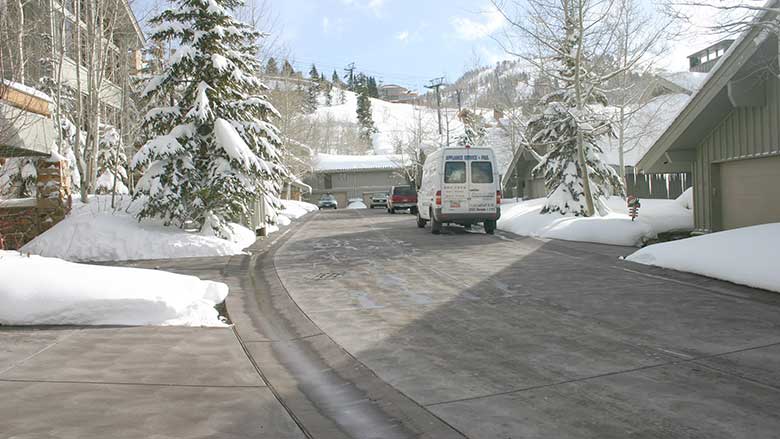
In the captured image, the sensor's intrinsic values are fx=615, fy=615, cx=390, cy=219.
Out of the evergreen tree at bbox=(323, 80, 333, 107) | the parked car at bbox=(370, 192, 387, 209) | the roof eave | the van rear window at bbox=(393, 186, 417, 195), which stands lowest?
the parked car at bbox=(370, 192, 387, 209)

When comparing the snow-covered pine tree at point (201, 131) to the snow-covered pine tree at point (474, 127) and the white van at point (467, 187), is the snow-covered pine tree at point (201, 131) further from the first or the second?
the snow-covered pine tree at point (474, 127)

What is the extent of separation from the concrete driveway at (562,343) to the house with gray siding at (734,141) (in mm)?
5017

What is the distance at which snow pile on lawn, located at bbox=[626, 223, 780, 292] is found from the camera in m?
9.36

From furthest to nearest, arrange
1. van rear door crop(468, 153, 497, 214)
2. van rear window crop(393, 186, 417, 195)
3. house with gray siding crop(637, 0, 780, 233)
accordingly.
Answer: van rear window crop(393, 186, 417, 195) < van rear door crop(468, 153, 497, 214) < house with gray siding crop(637, 0, 780, 233)

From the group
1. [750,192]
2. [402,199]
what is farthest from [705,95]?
[402,199]

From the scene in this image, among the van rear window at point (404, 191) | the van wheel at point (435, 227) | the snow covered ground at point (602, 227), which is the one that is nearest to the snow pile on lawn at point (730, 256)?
the snow covered ground at point (602, 227)

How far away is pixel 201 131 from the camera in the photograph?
55.5 ft

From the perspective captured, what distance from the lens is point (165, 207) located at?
1591 cm

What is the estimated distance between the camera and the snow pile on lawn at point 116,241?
14.4 m

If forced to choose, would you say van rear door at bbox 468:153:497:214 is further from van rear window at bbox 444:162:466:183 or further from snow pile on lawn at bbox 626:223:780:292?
snow pile on lawn at bbox 626:223:780:292

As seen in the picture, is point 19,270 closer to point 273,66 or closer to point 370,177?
point 273,66

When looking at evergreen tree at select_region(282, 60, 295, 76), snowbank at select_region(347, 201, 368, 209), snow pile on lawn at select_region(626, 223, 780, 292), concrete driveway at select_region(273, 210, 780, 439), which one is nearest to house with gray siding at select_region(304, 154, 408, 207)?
snowbank at select_region(347, 201, 368, 209)

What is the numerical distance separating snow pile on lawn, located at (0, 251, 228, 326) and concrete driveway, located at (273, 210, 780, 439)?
1752mm

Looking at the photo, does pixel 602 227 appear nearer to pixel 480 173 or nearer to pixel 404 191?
pixel 480 173
